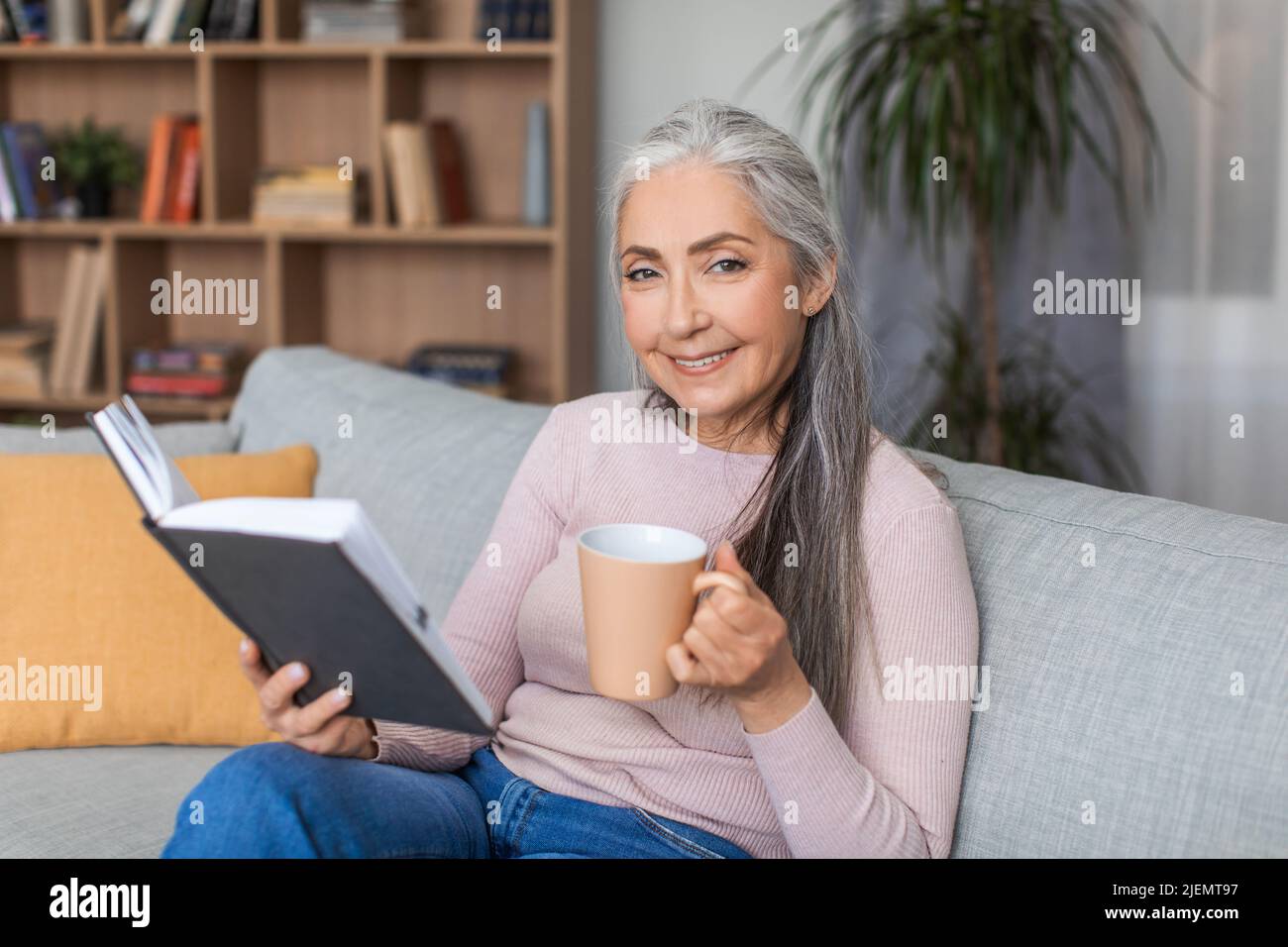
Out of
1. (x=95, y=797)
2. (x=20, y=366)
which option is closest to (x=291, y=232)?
(x=20, y=366)

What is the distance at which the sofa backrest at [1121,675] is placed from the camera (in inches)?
39.8

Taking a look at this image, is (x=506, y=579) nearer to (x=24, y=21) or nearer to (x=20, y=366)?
(x=20, y=366)

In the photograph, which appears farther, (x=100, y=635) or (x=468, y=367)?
(x=468, y=367)

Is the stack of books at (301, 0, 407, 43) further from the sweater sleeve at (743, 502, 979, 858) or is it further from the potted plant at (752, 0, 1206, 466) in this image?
the sweater sleeve at (743, 502, 979, 858)

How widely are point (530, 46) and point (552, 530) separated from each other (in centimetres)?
203

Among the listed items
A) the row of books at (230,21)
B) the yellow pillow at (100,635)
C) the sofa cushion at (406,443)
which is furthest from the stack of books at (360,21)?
the yellow pillow at (100,635)

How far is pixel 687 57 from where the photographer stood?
3332 mm

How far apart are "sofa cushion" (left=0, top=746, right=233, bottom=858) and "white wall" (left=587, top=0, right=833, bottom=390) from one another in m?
1.90

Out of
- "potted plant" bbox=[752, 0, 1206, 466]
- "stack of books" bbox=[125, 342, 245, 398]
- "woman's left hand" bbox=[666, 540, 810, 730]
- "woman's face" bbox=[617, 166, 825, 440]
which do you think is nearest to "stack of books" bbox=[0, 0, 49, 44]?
"stack of books" bbox=[125, 342, 245, 398]

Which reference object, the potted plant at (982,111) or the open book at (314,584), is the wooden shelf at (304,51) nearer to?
the potted plant at (982,111)

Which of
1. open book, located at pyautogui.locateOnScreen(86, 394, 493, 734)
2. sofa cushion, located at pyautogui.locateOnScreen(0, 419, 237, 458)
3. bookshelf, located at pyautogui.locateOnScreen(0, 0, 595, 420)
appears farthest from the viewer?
bookshelf, located at pyautogui.locateOnScreen(0, 0, 595, 420)

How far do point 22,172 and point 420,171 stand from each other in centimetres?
106

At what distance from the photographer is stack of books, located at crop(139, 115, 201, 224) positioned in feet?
10.8

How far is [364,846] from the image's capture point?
1027 mm
